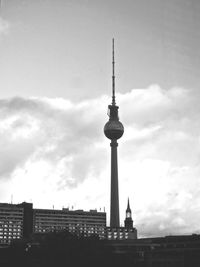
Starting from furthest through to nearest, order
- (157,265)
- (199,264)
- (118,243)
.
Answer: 1. (118,243)
2. (157,265)
3. (199,264)

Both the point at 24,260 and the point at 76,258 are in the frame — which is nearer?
the point at 76,258

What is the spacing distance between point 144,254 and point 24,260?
53933 mm

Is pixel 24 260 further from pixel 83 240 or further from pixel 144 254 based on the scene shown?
pixel 144 254

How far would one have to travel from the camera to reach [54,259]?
115875 millimetres

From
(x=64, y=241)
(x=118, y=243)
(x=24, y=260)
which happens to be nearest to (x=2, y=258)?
(x=24, y=260)

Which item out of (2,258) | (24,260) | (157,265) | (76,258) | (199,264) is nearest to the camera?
(76,258)

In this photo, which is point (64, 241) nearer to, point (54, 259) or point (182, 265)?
point (54, 259)

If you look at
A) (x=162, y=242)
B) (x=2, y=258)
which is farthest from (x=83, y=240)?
(x=162, y=242)

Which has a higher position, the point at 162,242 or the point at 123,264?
the point at 162,242

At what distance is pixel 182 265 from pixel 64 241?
4566 cm

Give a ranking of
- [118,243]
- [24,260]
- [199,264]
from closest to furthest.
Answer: [24,260] < [199,264] < [118,243]

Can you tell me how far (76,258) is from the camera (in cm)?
11556

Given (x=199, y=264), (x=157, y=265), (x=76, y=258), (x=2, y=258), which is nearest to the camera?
(x=76, y=258)

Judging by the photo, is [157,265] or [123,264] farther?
[157,265]
